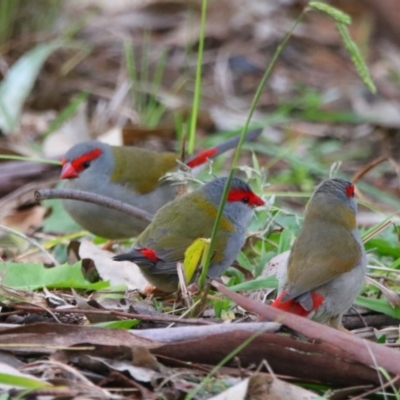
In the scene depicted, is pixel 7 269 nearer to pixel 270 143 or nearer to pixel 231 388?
pixel 231 388

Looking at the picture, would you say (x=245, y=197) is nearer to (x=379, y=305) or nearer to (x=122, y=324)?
(x=379, y=305)

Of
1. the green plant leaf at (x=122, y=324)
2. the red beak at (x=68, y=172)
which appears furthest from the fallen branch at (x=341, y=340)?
the red beak at (x=68, y=172)

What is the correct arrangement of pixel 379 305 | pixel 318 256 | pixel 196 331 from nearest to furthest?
pixel 196 331, pixel 318 256, pixel 379 305

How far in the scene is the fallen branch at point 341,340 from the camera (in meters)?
2.93

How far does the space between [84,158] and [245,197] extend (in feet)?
4.95

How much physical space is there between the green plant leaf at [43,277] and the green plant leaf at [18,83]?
3.20 m

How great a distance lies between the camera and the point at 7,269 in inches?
158

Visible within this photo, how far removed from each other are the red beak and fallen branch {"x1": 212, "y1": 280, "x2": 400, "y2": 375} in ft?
9.61

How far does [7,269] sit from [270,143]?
14.0 ft

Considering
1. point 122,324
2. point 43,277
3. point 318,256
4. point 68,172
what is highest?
point 318,256

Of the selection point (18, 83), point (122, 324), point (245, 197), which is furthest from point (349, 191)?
point (18, 83)

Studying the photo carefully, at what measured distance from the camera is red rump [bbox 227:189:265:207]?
15.3 feet

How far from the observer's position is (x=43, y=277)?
4.00 m

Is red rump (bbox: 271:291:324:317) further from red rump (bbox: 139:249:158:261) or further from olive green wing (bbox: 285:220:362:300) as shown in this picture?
red rump (bbox: 139:249:158:261)
